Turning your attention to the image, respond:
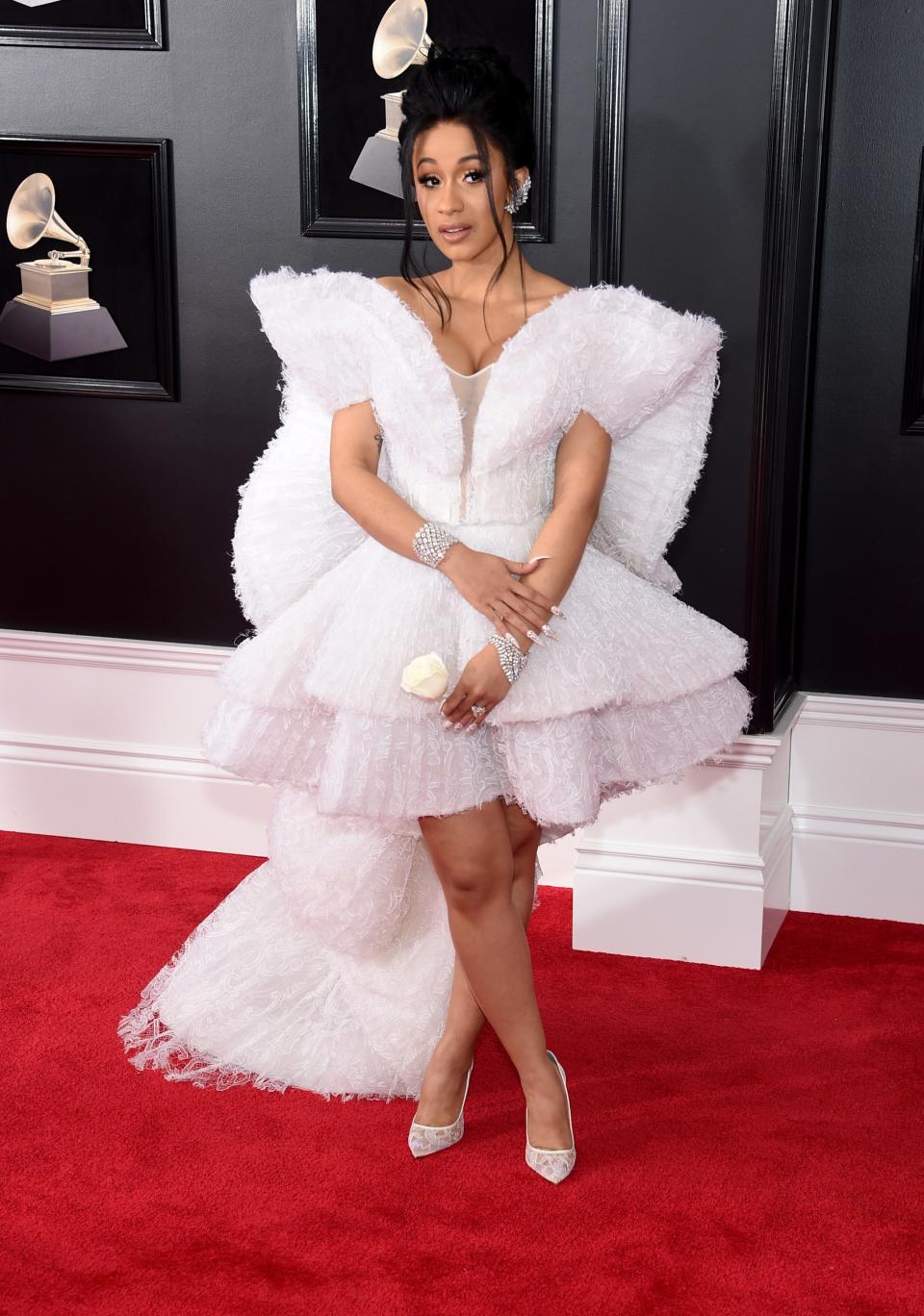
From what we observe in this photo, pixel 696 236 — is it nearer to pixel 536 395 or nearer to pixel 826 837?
pixel 536 395

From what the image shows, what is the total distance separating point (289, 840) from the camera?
274 centimetres

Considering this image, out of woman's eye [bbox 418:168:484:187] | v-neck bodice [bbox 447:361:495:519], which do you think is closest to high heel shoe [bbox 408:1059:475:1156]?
v-neck bodice [bbox 447:361:495:519]

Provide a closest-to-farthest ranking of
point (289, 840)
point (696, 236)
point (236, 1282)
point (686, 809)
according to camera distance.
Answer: point (236, 1282) < point (289, 840) < point (696, 236) < point (686, 809)

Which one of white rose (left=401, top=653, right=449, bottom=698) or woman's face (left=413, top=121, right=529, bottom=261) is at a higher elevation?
woman's face (left=413, top=121, right=529, bottom=261)

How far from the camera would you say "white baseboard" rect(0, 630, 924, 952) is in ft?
10.6

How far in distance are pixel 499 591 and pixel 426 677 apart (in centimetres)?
19

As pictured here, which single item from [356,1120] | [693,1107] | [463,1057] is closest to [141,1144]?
[356,1120]

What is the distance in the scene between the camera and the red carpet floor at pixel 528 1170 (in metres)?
2.16

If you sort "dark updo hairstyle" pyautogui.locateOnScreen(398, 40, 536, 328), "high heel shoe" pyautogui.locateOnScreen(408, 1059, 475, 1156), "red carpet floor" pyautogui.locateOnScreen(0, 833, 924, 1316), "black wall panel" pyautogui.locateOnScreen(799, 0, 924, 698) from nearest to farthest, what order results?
"red carpet floor" pyautogui.locateOnScreen(0, 833, 924, 1316)
"dark updo hairstyle" pyautogui.locateOnScreen(398, 40, 536, 328)
"high heel shoe" pyautogui.locateOnScreen(408, 1059, 475, 1156)
"black wall panel" pyautogui.locateOnScreen(799, 0, 924, 698)

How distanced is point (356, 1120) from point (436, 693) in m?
0.89

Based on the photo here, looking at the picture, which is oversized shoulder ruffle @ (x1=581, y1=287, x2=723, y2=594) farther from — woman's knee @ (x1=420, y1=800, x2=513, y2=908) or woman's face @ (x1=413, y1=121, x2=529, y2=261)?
woman's knee @ (x1=420, y1=800, x2=513, y2=908)

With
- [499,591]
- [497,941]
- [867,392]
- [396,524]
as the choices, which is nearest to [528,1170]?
[497,941]

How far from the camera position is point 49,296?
3584 millimetres

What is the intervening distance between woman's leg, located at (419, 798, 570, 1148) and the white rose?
0.74ft
